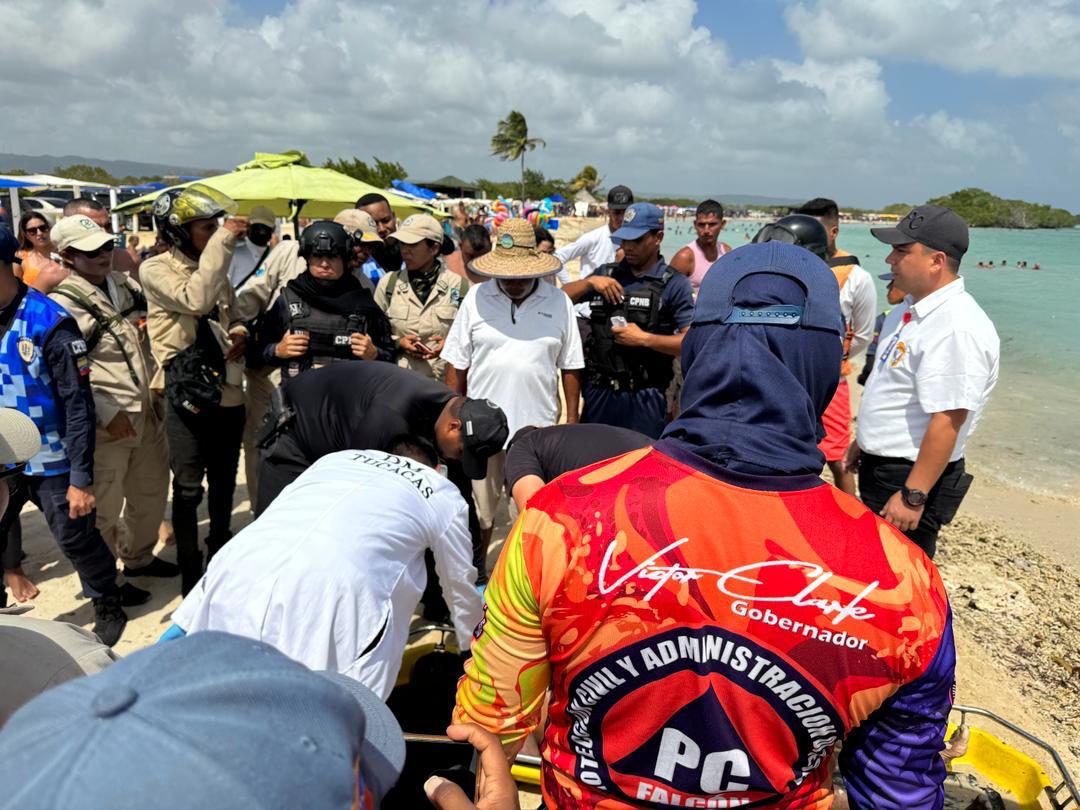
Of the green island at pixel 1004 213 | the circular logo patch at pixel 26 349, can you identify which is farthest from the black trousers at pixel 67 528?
the green island at pixel 1004 213

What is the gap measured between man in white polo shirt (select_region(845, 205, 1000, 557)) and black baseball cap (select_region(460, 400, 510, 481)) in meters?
1.70

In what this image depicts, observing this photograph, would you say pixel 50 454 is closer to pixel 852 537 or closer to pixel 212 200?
pixel 212 200

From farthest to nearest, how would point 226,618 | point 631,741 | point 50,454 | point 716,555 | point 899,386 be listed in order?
1. point 50,454
2. point 899,386
3. point 226,618
4. point 631,741
5. point 716,555

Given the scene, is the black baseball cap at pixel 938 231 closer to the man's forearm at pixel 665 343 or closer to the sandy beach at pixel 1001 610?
the man's forearm at pixel 665 343

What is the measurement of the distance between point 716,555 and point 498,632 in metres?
0.42

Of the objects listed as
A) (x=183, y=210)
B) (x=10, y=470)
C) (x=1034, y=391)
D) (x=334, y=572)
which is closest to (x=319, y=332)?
(x=183, y=210)

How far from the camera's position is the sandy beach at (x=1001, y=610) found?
3.33 meters

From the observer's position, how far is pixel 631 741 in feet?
3.81

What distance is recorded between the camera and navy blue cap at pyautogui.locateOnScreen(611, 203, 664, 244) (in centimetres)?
389

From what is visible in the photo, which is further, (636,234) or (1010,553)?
(1010,553)

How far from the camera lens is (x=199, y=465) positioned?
144 inches

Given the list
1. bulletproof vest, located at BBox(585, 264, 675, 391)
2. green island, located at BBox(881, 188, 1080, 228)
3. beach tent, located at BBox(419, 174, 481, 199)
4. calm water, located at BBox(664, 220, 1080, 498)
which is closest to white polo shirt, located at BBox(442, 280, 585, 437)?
bulletproof vest, located at BBox(585, 264, 675, 391)

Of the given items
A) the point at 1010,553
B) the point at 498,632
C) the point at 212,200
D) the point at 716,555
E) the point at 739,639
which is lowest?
the point at 1010,553

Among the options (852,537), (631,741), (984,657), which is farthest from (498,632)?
(984,657)
